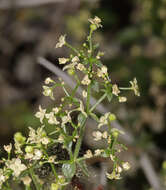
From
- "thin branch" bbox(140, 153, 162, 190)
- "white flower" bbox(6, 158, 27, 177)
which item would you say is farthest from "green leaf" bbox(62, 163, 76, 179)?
"thin branch" bbox(140, 153, 162, 190)

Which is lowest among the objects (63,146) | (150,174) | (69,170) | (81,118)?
(69,170)

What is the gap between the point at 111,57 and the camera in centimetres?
664

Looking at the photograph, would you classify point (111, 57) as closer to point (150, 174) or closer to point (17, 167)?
point (150, 174)

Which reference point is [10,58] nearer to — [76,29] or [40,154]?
[76,29]

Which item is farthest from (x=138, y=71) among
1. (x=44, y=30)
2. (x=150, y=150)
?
(x=44, y=30)

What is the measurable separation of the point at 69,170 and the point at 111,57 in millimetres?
4733

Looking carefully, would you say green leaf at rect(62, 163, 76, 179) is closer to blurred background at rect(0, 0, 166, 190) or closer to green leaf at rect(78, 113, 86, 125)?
green leaf at rect(78, 113, 86, 125)

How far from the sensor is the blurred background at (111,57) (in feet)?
17.4

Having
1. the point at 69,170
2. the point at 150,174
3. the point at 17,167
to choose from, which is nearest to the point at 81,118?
the point at 69,170

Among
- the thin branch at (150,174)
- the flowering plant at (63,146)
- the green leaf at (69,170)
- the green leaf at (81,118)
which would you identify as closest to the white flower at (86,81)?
the flowering plant at (63,146)

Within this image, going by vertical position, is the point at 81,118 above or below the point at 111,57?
below

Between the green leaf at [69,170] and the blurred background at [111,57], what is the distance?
2.38 metres

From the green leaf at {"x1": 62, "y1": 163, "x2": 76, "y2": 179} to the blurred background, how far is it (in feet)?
7.79

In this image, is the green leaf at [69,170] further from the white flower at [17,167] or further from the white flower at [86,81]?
the white flower at [86,81]
